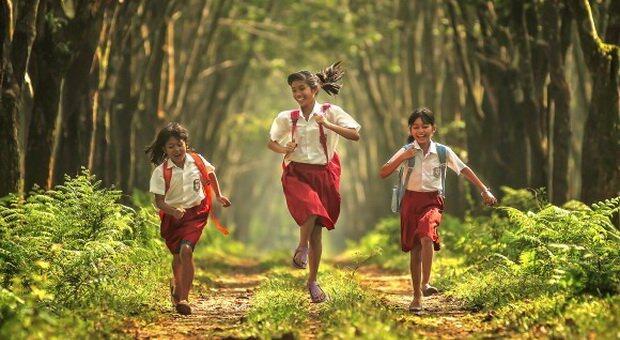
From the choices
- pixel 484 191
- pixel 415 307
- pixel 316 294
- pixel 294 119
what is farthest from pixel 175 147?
pixel 484 191

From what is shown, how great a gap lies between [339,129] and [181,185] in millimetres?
1560

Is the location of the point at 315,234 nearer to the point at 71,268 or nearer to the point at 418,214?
the point at 418,214

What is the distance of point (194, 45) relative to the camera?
24234mm

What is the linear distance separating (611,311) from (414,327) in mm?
1618

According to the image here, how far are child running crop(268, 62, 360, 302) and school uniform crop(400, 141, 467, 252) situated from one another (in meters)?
0.70

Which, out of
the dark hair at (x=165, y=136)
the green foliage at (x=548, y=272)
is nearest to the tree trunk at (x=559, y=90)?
the green foliage at (x=548, y=272)

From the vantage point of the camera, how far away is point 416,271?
9641mm

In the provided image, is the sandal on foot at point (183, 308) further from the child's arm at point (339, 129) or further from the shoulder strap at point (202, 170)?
the child's arm at point (339, 129)

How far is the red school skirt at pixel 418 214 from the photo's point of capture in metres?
9.66

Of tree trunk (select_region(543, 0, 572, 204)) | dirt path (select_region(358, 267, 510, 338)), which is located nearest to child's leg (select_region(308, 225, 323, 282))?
dirt path (select_region(358, 267, 510, 338))

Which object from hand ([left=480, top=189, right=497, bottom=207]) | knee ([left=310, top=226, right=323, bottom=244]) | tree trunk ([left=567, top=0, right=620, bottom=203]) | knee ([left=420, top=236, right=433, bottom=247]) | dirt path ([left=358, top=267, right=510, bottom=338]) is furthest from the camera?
tree trunk ([left=567, top=0, right=620, bottom=203])

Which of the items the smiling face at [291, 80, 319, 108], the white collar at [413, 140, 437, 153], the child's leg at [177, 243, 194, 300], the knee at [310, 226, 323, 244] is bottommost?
the child's leg at [177, 243, 194, 300]

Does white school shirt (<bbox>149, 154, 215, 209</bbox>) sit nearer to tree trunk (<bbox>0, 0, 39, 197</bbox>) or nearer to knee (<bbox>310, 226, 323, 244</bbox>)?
knee (<bbox>310, 226, 323, 244</bbox>)

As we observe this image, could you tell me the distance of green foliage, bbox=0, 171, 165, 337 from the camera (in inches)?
299
